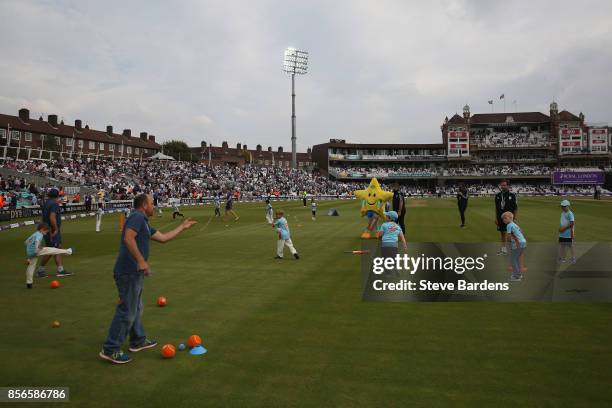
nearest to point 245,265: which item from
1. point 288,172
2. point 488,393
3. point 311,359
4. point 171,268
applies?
point 171,268

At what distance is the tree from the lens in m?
Result: 111

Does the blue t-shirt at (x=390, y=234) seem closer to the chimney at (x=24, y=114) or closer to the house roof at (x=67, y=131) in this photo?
the house roof at (x=67, y=131)

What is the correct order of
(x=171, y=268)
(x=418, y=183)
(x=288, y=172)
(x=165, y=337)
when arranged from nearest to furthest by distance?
(x=165, y=337) → (x=171, y=268) → (x=288, y=172) → (x=418, y=183)

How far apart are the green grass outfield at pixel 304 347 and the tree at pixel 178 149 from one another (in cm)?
10372

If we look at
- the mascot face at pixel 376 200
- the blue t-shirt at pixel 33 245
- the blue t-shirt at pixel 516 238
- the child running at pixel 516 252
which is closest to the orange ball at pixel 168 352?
the blue t-shirt at pixel 33 245

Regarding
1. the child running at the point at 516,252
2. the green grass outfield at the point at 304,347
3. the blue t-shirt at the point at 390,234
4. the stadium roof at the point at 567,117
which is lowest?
the green grass outfield at the point at 304,347

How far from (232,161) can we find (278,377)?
111 m

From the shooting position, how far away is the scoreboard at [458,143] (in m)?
104

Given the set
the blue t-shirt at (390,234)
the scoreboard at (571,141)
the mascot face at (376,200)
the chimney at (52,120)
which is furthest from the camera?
the scoreboard at (571,141)

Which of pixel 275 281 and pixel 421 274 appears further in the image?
pixel 275 281

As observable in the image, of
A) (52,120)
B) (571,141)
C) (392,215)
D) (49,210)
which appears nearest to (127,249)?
(392,215)

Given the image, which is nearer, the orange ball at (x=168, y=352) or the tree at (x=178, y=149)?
the orange ball at (x=168, y=352)

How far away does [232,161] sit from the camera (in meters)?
114

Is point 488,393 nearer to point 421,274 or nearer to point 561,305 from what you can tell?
point 421,274
